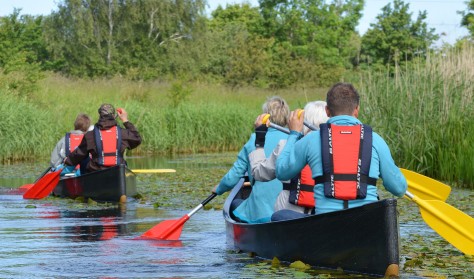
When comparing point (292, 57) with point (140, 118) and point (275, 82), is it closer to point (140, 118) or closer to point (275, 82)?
point (275, 82)

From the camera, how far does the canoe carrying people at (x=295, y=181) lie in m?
7.64

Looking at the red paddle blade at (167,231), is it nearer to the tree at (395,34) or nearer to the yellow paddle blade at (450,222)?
the yellow paddle blade at (450,222)

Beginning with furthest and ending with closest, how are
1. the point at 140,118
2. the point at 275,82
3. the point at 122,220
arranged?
the point at 275,82, the point at 140,118, the point at 122,220

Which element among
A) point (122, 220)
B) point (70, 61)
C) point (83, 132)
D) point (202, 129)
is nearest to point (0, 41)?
point (70, 61)

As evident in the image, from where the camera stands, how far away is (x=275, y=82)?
51969mm

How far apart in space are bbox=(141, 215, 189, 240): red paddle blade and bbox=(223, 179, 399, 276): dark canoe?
2075 millimetres

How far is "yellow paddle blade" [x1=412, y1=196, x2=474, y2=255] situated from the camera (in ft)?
25.5

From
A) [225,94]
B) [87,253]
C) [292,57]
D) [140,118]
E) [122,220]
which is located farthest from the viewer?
[292,57]

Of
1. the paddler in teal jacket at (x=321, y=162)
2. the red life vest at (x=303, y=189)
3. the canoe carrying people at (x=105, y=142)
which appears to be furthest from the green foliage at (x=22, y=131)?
the paddler in teal jacket at (x=321, y=162)

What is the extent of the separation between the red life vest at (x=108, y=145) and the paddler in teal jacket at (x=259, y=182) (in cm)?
483

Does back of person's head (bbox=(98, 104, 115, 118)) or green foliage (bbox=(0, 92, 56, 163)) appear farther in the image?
green foliage (bbox=(0, 92, 56, 163))

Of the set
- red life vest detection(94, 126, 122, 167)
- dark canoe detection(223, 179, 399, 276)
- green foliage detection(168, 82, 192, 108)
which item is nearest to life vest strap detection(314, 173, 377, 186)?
dark canoe detection(223, 179, 399, 276)

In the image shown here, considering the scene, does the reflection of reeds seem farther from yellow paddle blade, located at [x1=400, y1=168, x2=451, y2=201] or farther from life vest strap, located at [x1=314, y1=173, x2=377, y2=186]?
life vest strap, located at [x1=314, y1=173, x2=377, y2=186]

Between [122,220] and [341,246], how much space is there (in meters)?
5.03
